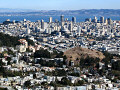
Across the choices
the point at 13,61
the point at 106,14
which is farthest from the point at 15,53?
the point at 106,14

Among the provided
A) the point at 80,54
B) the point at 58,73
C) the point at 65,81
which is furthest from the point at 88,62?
the point at 65,81

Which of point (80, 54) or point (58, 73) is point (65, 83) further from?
point (80, 54)

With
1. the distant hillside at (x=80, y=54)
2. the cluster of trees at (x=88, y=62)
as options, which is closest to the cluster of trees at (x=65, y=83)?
the cluster of trees at (x=88, y=62)

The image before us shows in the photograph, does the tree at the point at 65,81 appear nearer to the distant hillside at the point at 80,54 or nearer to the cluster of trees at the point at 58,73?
the cluster of trees at the point at 58,73

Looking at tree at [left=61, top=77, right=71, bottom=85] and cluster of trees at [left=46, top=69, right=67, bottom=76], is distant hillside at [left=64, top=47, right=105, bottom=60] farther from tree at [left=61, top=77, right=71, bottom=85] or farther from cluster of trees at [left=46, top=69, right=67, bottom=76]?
tree at [left=61, top=77, right=71, bottom=85]

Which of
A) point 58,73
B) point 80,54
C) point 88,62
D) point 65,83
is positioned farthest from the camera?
point 80,54

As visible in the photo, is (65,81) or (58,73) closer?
(65,81)

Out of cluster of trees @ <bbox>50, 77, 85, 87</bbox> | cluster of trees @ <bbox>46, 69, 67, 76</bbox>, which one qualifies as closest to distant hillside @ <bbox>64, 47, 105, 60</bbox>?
cluster of trees @ <bbox>46, 69, 67, 76</bbox>

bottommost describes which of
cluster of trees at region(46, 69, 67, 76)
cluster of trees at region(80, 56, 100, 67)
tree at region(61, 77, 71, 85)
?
cluster of trees at region(80, 56, 100, 67)

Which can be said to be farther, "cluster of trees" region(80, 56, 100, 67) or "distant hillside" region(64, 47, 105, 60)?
"distant hillside" region(64, 47, 105, 60)

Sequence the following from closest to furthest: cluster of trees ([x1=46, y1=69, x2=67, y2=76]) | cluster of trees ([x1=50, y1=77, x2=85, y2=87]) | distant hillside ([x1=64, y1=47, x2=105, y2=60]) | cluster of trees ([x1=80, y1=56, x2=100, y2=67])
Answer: cluster of trees ([x1=50, y1=77, x2=85, y2=87]) → cluster of trees ([x1=46, y1=69, x2=67, y2=76]) → cluster of trees ([x1=80, y1=56, x2=100, y2=67]) → distant hillside ([x1=64, y1=47, x2=105, y2=60])

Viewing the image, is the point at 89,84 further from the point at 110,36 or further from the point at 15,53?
the point at 110,36
